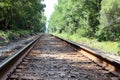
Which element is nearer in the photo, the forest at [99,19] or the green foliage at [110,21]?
the green foliage at [110,21]

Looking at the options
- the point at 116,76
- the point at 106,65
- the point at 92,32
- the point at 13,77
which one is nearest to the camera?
the point at 13,77

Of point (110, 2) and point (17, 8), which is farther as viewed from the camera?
point (17, 8)

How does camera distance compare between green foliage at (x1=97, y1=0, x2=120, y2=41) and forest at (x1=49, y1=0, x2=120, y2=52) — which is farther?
forest at (x1=49, y1=0, x2=120, y2=52)

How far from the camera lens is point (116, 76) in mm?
6707

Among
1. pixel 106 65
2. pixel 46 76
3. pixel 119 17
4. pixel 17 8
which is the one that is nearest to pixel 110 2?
pixel 119 17

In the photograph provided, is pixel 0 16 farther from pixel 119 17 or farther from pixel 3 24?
pixel 119 17

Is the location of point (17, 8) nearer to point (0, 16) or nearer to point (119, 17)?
point (0, 16)

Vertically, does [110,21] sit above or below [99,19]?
below

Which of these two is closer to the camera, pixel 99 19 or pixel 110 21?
pixel 110 21

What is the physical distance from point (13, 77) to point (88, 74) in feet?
6.28

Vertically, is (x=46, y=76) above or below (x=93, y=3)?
below

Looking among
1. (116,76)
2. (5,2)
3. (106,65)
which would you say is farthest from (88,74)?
(5,2)

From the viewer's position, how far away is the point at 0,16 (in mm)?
38625

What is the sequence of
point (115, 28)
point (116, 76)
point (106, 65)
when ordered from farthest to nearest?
point (115, 28)
point (106, 65)
point (116, 76)
